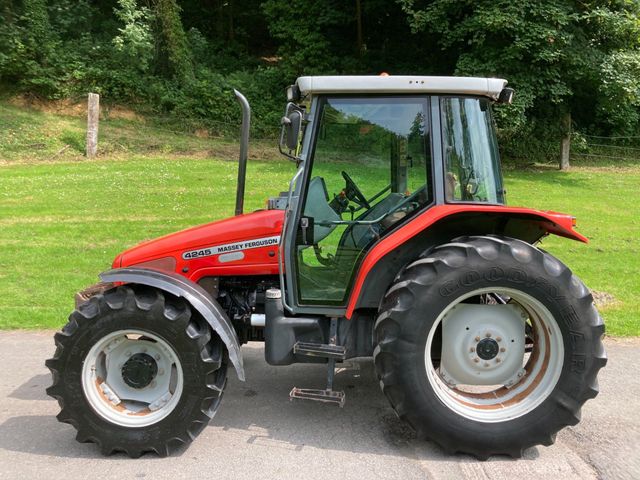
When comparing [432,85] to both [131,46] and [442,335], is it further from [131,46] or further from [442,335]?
[131,46]

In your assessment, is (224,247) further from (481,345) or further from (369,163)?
(481,345)

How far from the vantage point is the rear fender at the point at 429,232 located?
3152 mm

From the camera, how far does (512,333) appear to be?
11.1ft

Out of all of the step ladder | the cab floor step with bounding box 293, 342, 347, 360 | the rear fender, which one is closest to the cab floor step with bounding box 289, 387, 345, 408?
the step ladder

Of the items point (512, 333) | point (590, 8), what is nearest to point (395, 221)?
point (512, 333)

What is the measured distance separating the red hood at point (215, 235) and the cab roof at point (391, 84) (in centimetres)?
89

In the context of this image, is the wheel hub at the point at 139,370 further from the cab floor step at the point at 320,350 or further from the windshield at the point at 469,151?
the windshield at the point at 469,151

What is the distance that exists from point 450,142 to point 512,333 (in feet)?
3.89

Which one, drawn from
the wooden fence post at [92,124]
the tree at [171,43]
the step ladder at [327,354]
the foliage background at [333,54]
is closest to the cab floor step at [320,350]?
the step ladder at [327,354]

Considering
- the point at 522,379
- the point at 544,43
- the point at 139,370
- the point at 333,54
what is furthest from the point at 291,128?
the point at 333,54

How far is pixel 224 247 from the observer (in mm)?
3650

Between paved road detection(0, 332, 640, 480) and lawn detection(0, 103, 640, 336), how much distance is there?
181 cm

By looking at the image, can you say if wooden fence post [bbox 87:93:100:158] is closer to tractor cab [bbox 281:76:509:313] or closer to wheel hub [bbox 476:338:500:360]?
tractor cab [bbox 281:76:509:313]

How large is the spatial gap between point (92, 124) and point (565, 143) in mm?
13442
